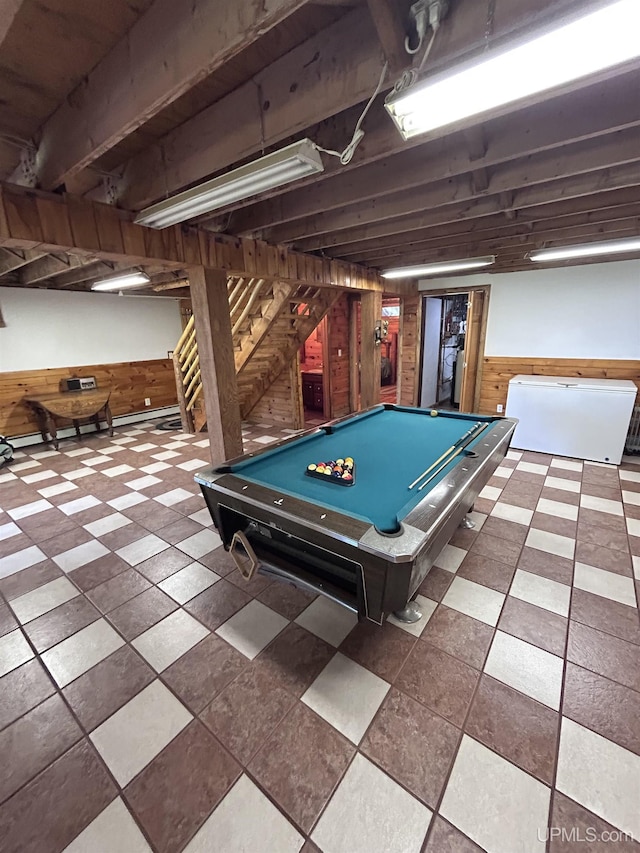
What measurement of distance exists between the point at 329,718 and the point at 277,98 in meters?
2.50

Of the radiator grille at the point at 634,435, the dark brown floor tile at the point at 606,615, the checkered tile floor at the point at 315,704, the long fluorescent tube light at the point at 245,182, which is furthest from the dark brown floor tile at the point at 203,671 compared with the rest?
the radiator grille at the point at 634,435

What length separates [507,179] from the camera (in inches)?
78.7

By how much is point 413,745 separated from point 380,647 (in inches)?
17.0

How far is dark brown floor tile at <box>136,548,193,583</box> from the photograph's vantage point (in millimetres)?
2281

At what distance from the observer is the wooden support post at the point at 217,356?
9.03 feet

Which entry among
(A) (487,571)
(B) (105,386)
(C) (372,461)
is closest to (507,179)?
(C) (372,461)

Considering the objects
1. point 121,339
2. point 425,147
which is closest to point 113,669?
point 425,147

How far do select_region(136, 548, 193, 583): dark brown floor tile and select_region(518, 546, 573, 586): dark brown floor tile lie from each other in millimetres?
2286

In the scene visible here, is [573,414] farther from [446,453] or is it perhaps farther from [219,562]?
[219,562]

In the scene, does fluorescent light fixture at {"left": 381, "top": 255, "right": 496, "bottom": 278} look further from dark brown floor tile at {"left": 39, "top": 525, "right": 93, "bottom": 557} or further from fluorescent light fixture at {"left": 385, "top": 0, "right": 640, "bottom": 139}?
dark brown floor tile at {"left": 39, "top": 525, "right": 93, "bottom": 557}

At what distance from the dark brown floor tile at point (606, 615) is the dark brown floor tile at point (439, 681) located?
0.78 m

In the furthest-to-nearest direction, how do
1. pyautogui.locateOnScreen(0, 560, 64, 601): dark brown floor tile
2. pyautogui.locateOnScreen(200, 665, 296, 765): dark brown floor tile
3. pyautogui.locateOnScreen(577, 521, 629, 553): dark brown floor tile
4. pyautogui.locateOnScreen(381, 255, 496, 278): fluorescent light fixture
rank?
pyautogui.locateOnScreen(381, 255, 496, 278): fluorescent light fixture, pyautogui.locateOnScreen(577, 521, 629, 553): dark brown floor tile, pyautogui.locateOnScreen(0, 560, 64, 601): dark brown floor tile, pyautogui.locateOnScreen(200, 665, 296, 765): dark brown floor tile

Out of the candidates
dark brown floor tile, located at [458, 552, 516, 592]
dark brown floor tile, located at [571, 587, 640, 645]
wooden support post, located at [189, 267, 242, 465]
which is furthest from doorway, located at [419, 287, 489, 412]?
wooden support post, located at [189, 267, 242, 465]

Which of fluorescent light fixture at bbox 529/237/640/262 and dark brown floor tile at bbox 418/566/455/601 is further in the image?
fluorescent light fixture at bbox 529/237/640/262
